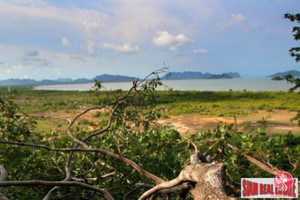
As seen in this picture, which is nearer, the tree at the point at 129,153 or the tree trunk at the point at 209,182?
the tree trunk at the point at 209,182

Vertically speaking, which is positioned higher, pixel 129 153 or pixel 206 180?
pixel 206 180

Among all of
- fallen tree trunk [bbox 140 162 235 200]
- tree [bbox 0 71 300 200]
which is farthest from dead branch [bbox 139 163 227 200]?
tree [bbox 0 71 300 200]

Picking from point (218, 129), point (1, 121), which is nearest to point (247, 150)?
point (218, 129)

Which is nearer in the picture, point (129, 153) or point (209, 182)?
point (209, 182)

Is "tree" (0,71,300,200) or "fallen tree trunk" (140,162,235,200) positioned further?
"tree" (0,71,300,200)

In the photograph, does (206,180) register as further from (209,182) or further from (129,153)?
(129,153)

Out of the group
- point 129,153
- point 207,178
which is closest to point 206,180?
point 207,178

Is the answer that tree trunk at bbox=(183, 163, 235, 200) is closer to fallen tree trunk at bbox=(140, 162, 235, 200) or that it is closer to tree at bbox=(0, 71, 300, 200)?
fallen tree trunk at bbox=(140, 162, 235, 200)

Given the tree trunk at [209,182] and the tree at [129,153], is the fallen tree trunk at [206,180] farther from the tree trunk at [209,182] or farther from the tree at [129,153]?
the tree at [129,153]

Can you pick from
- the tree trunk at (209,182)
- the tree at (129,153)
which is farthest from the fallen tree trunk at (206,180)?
the tree at (129,153)

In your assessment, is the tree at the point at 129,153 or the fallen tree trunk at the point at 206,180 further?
the tree at the point at 129,153

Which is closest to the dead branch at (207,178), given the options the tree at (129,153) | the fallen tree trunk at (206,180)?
the fallen tree trunk at (206,180)

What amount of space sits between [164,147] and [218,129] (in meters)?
0.92

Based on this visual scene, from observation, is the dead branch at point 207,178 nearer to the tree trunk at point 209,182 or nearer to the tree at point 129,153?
the tree trunk at point 209,182
